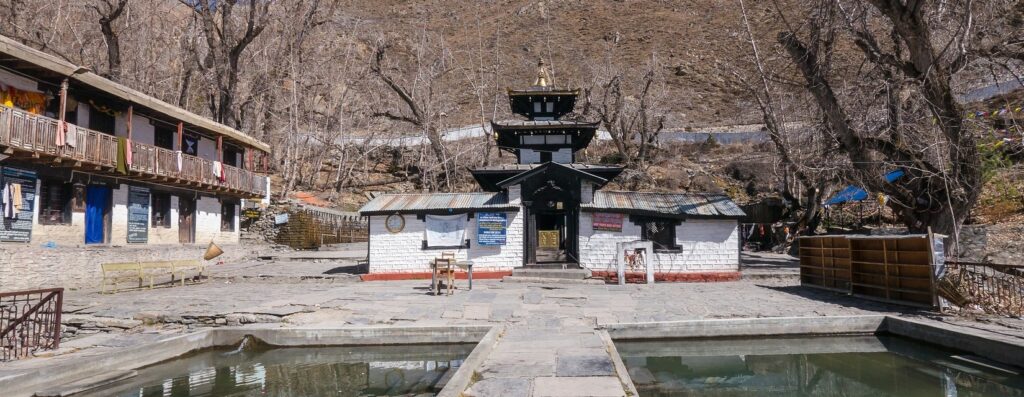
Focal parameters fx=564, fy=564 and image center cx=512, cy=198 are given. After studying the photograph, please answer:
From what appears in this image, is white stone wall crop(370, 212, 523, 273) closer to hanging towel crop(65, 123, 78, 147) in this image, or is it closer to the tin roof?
hanging towel crop(65, 123, 78, 147)

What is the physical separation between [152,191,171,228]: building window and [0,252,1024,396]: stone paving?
26.6 feet

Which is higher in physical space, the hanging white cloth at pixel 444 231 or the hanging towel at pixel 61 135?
the hanging towel at pixel 61 135

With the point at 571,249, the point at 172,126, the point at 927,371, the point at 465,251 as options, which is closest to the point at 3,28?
the point at 172,126

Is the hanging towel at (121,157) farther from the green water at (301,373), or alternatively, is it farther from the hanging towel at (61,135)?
the green water at (301,373)

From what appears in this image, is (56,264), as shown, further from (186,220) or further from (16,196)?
(186,220)

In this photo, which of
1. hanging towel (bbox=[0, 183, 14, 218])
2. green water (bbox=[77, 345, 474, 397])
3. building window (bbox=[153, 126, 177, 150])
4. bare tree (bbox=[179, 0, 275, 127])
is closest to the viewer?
green water (bbox=[77, 345, 474, 397])

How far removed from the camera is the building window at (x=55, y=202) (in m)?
18.5

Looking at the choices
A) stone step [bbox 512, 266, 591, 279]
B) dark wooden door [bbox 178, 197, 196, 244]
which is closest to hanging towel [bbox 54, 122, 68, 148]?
dark wooden door [bbox 178, 197, 196, 244]

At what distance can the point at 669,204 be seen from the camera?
1934 cm

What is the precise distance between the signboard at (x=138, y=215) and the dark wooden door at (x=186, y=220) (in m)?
2.31

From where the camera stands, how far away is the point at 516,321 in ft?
36.0

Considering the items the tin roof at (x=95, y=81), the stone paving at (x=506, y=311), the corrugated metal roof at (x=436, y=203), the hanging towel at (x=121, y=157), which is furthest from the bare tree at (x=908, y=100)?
the hanging towel at (x=121, y=157)

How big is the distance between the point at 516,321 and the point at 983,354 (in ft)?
25.2

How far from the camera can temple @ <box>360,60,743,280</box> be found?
18766 mm
